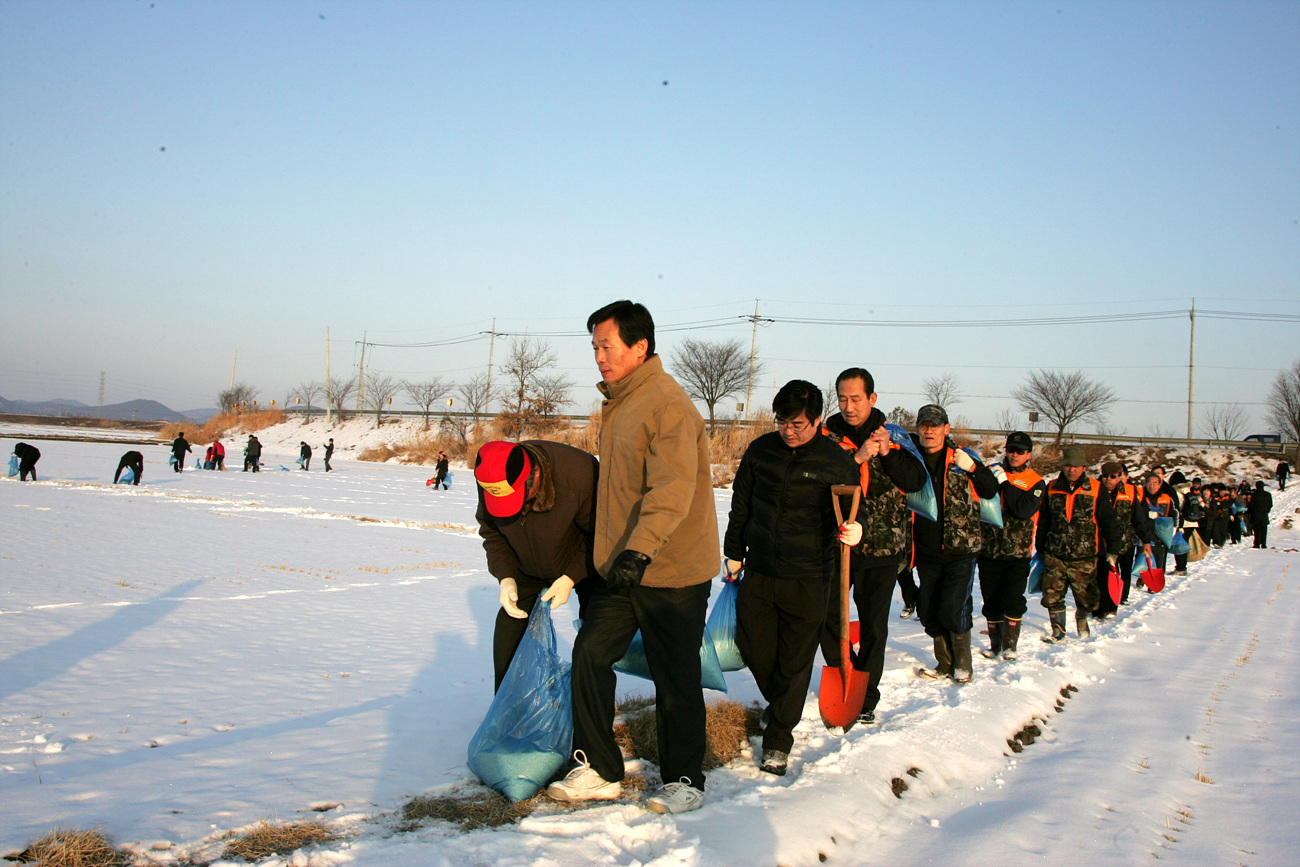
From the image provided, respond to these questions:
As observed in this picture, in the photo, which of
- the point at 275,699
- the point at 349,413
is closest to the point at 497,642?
the point at 275,699

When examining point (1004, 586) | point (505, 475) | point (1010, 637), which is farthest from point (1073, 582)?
point (505, 475)

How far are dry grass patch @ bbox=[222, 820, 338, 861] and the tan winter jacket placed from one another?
4.52 ft

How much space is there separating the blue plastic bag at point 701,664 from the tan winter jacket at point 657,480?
59cm

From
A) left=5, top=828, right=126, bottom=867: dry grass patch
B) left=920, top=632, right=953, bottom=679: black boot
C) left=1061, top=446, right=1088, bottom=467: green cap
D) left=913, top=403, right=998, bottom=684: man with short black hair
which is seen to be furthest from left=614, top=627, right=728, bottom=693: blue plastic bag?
left=1061, top=446, right=1088, bottom=467: green cap

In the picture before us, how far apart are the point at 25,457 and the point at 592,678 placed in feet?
79.0

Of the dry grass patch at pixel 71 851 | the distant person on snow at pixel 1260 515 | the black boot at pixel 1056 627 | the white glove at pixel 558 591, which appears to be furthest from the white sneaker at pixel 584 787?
the distant person on snow at pixel 1260 515

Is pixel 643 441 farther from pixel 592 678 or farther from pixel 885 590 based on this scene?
pixel 885 590

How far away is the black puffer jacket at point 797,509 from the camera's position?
4.04 m

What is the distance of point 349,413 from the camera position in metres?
69.3

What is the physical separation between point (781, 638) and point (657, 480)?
1371 millimetres

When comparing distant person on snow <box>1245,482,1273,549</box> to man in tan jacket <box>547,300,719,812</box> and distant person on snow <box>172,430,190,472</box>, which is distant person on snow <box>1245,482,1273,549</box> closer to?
man in tan jacket <box>547,300,719,812</box>

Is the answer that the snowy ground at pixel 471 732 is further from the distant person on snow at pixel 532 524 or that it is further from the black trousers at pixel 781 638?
the distant person on snow at pixel 532 524

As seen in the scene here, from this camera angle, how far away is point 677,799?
3254mm

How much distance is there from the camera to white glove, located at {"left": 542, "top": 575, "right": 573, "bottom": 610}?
3516mm
